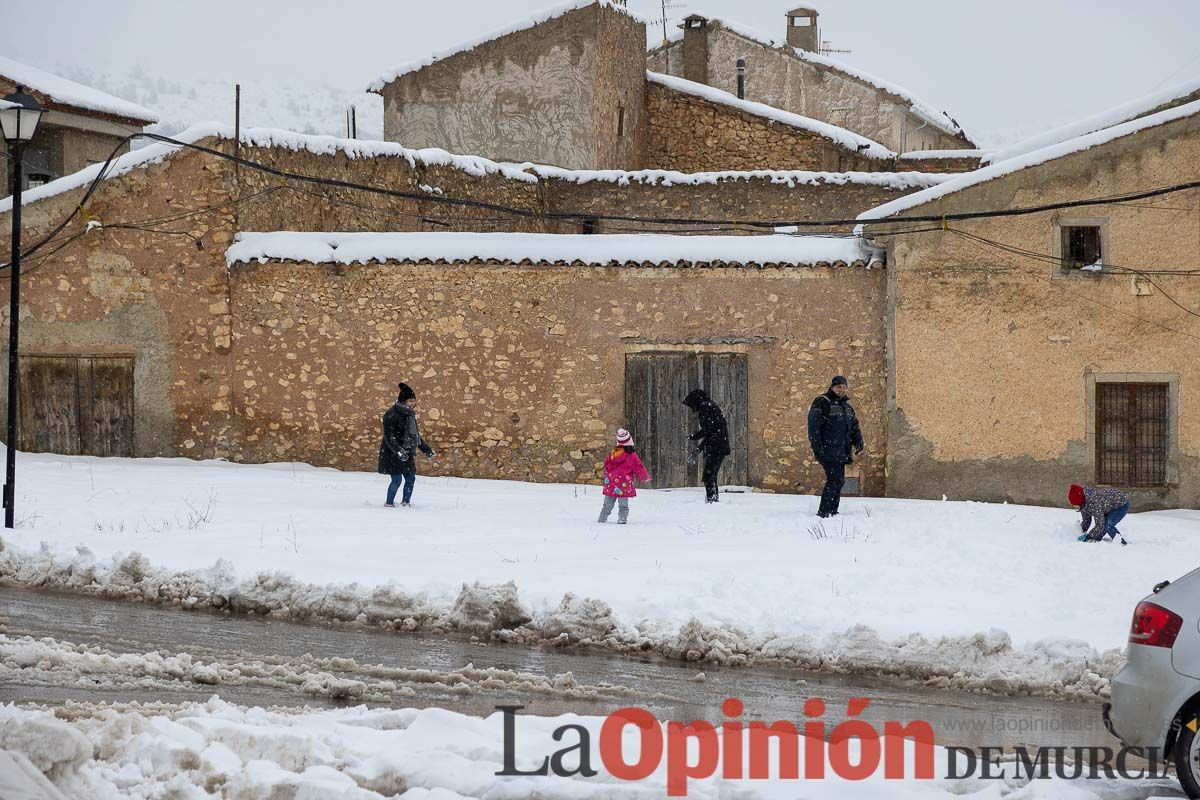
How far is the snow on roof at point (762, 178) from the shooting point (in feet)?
76.1

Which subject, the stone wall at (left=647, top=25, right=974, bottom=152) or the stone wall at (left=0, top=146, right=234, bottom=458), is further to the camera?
the stone wall at (left=647, top=25, right=974, bottom=152)

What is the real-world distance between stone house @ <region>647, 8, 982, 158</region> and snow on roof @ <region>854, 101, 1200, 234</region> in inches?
655

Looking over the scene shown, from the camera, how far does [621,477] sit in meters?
13.4

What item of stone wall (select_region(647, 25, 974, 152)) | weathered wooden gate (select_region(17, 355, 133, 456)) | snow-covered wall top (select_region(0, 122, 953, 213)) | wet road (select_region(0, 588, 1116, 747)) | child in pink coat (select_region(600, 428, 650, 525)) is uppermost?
stone wall (select_region(647, 25, 974, 152))

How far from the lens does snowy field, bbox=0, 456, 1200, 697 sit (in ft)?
27.3

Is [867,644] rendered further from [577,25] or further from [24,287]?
[577,25]

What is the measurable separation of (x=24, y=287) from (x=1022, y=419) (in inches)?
555

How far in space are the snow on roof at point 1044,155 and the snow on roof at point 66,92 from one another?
62.4ft

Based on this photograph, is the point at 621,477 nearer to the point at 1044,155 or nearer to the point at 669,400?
the point at 669,400

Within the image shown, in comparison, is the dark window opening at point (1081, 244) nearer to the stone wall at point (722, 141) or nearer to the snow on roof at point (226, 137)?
the stone wall at point (722, 141)

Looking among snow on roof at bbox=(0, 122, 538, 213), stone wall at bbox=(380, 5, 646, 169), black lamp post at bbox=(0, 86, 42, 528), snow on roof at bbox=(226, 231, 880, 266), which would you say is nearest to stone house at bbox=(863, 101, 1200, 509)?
snow on roof at bbox=(226, 231, 880, 266)

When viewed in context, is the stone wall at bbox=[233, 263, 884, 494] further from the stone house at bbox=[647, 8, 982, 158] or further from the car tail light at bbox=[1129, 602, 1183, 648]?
the stone house at bbox=[647, 8, 982, 158]

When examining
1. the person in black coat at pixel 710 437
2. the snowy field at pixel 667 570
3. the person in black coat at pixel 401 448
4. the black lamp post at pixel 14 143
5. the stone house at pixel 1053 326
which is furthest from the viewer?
the stone house at pixel 1053 326

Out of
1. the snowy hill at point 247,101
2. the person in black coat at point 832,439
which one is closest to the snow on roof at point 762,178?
the person in black coat at point 832,439
